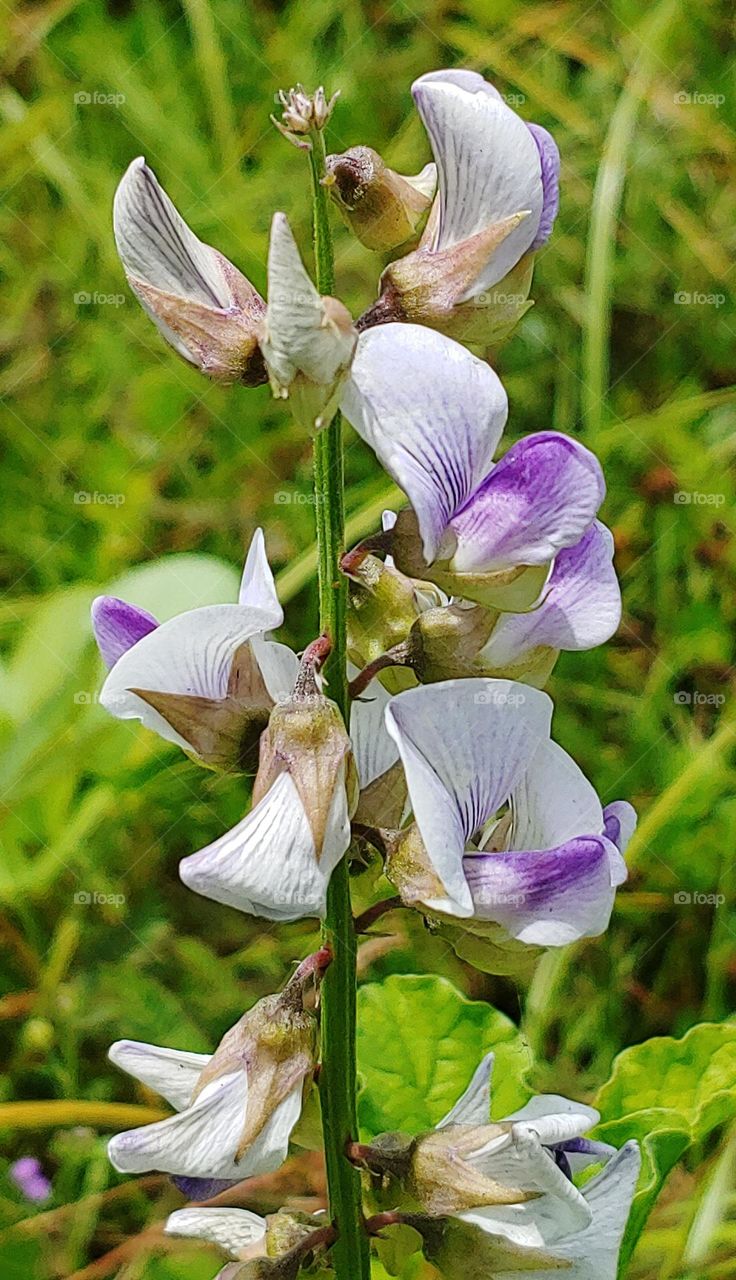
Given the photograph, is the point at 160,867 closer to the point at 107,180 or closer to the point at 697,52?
the point at 107,180

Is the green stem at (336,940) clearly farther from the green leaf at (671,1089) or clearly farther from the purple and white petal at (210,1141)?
the green leaf at (671,1089)

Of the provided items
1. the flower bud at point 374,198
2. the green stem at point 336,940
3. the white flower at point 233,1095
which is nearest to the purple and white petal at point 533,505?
the green stem at point 336,940

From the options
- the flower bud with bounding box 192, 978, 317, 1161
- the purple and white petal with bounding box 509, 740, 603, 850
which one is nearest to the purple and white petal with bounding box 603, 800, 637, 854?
the purple and white petal with bounding box 509, 740, 603, 850

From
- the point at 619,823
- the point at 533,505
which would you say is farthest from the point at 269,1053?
the point at 533,505

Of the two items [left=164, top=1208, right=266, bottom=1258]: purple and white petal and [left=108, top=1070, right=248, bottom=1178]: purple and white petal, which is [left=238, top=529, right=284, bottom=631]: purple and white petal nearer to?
[left=108, top=1070, right=248, bottom=1178]: purple and white petal

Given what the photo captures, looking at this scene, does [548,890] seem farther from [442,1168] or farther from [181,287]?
[181,287]

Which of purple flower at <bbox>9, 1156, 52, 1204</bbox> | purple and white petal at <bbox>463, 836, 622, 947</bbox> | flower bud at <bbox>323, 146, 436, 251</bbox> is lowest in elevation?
purple flower at <bbox>9, 1156, 52, 1204</bbox>
